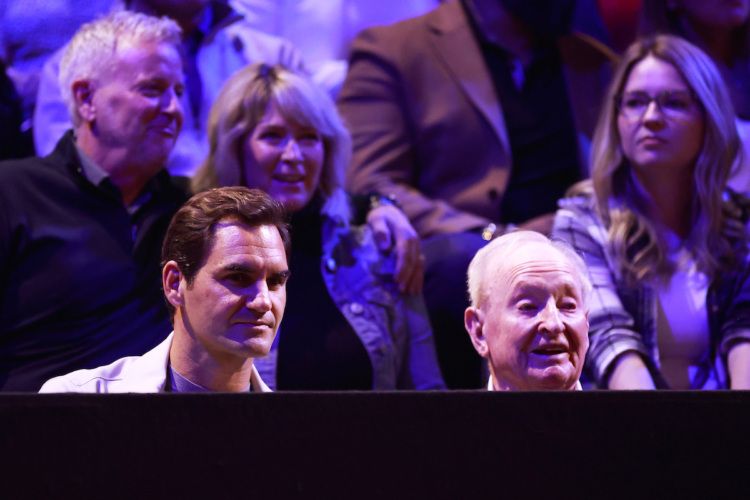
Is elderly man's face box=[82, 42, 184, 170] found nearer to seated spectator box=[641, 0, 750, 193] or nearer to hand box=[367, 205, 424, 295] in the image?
hand box=[367, 205, 424, 295]

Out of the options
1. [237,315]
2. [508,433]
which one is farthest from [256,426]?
[237,315]

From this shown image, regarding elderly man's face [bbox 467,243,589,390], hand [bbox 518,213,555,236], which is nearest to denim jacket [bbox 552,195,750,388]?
hand [bbox 518,213,555,236]

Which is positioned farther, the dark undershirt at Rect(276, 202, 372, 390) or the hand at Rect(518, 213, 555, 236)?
the hand at Rect(518, 213, 555, 236)

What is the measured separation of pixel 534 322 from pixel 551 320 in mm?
29

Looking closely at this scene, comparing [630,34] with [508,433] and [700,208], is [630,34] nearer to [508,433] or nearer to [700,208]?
[700,208]

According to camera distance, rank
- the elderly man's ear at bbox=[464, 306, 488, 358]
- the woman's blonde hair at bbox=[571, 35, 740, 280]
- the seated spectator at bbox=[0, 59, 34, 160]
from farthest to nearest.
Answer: the seated spectator at bbox=[0, 59, 34, 160]
the woman's blonde hair at bbox=[571, 35, 740, 280]
the elderly man's ear at bbox=[464, 306, 488, 358]

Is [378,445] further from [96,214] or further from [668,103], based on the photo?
[668,103]

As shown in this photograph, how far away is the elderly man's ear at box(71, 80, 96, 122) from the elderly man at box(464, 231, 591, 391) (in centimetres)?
110

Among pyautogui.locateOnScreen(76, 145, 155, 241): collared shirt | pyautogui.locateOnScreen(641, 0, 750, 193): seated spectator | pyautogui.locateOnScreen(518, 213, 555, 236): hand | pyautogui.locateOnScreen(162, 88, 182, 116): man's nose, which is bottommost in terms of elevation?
pyautogui.locateOnScreen(76, 145, 155, 241): collared shirt

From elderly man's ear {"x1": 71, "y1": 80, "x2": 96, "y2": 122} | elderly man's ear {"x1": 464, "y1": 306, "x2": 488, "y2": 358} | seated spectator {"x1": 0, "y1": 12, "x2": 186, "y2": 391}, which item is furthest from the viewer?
elderly man's ear {"x1": 71, "y1": 80, "x2": 96, "y2": 122}

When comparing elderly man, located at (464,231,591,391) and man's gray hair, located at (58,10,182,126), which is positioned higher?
man's gray hair, located at (58,10,182,126)

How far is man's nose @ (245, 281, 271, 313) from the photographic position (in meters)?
1.94

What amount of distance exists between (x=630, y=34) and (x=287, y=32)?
1.07 meters

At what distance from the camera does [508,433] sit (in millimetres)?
1512
